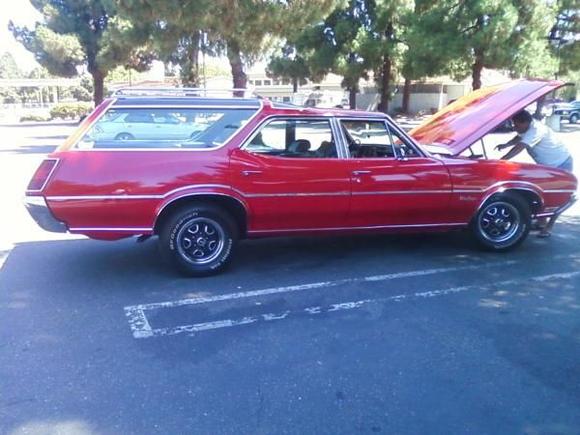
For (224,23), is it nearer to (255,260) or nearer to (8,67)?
(255,260)

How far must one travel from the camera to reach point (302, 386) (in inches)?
125

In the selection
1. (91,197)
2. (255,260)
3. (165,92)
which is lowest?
(255,260)

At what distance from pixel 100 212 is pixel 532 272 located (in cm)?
427

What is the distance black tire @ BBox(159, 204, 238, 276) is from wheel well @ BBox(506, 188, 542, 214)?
3.21m

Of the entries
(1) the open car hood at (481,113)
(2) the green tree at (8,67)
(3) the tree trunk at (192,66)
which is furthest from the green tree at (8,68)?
(1) the open car hood at (481,113)

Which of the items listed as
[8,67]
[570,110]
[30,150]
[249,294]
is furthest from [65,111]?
[8,67]

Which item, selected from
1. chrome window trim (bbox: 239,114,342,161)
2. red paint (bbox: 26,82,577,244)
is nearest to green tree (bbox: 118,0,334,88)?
red paint (bbox: 26,82,577,244)

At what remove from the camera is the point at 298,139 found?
5312mm

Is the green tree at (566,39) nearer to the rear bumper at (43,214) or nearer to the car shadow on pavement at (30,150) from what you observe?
the car shadow on pavement at (30,150)

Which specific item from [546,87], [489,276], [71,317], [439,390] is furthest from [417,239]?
[71,317]

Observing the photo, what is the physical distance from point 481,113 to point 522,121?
677 mm

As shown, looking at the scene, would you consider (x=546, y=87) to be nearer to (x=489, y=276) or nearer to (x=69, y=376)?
(x=489, y=276)

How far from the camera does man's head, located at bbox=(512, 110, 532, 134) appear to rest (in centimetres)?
Result: 620

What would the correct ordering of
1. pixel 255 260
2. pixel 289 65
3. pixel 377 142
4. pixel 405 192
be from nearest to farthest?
pixel 405 192
pixel 255 260
pixel 377 142
pixel 289 65
